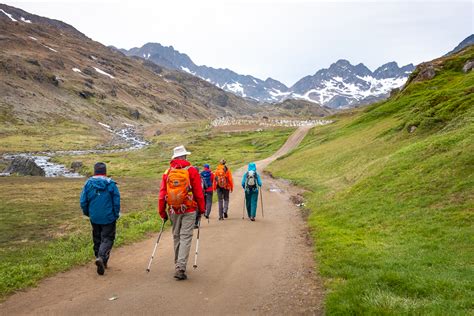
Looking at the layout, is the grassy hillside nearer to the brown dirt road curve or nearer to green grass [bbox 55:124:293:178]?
the brown dirt road curve

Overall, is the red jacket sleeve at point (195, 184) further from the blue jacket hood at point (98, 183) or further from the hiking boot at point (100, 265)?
the hiking boot at point (100, 265)

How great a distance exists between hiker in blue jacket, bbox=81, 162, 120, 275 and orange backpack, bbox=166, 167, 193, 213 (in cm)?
193

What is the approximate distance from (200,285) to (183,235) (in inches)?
55.6

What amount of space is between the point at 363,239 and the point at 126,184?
29.0 m

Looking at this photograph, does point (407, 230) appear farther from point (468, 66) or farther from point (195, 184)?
point (468, 66)

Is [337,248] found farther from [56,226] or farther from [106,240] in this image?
[56,226]

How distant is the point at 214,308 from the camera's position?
8.94m

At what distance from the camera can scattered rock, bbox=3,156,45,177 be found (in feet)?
156

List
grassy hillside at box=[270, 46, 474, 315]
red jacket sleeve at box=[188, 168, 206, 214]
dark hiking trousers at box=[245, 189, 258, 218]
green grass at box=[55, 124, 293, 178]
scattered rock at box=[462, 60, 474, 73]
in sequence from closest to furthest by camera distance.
Answer: grassy hillside at box=[270, 46, 474, 315] → red jacket sleeve at box=[188, 168, 206, 214] → dark hiking trousers at box=[245, 189, 258, 218] → green grass at box=[55, 124, 293, 178] → scattered rock at box=[462, 60, 474, 73]

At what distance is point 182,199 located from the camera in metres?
10.9

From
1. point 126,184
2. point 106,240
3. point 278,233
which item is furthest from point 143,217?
point 126,184

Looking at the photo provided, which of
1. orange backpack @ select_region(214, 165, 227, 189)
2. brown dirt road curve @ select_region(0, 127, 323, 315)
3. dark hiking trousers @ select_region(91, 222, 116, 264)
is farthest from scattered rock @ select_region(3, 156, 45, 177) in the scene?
dark hiking trousers @ select_region(91, 222, 116, 264)

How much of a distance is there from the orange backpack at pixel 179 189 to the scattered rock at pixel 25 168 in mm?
42220

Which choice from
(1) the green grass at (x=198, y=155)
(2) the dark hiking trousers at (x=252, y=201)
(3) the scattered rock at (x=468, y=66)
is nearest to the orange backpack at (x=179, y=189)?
(2) the dark hiking trousers at (x=252, y=201)
